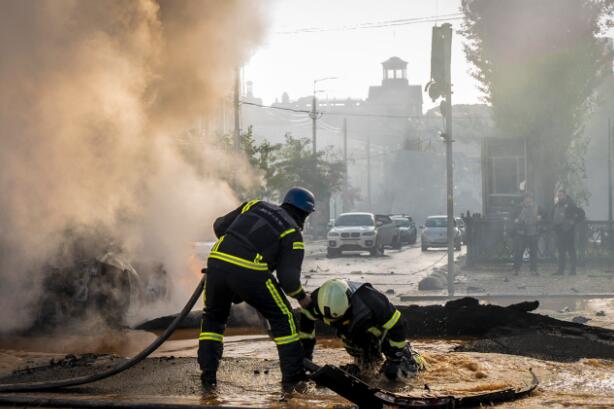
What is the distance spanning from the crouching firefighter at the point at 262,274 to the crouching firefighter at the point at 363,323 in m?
0.27

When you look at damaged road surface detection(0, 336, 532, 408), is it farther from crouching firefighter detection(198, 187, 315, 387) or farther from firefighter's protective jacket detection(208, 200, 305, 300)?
firefighter's protective jacket detection(208, 200, 305, 300)

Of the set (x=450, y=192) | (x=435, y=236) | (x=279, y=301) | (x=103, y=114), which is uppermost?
(x=103, y=114)

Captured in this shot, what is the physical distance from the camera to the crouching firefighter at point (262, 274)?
7.31 metres

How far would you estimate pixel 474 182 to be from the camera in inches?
3967

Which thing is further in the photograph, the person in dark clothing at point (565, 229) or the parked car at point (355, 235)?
the parked car at point (355, 235)

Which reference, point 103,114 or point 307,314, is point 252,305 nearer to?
point 307,314

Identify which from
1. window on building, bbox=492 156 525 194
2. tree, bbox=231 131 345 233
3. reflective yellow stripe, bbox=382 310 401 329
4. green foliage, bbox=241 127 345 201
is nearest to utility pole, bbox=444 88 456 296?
reflective yellow stripe, bbox=382 310 401 329

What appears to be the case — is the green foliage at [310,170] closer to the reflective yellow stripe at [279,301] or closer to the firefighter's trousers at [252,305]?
the firefighter's trousers at [252,305]

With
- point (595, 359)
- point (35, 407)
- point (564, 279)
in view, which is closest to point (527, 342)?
point (595, 359)

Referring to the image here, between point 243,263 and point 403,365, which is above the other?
point 243,263

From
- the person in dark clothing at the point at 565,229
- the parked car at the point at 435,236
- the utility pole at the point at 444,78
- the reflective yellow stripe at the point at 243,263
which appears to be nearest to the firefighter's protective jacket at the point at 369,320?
the reflective yellow stripe at the point at 243,263

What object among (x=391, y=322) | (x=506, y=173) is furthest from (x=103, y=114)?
(x=506, y=173)

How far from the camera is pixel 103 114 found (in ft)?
44.9

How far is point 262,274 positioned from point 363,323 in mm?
988
